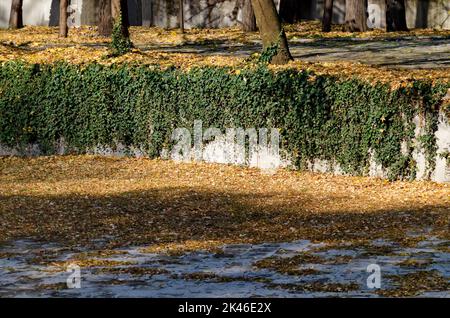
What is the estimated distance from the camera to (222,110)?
24844mm

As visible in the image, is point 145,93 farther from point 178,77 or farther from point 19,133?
point 19,133

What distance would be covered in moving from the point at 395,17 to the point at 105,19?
10562 millimetres

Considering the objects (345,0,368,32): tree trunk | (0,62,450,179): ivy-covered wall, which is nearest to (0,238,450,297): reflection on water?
(0,62,450,179): ivy-covered wall

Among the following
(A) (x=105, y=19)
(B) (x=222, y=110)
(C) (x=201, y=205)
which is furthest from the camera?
(A) (x=105, y=19)

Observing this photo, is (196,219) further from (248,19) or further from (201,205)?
(248,19)

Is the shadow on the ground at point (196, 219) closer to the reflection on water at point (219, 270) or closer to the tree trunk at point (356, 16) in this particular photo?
the reflection on water at point (219, 270)

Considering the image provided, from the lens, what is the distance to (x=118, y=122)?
86.4 ft

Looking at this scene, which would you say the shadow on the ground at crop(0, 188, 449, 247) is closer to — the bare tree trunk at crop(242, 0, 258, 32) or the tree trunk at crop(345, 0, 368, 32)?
the tree trunk at crop(345, 0, 368, 32)

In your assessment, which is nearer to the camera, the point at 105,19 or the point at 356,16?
the point at 105,19

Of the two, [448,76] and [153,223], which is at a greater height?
[448,76]

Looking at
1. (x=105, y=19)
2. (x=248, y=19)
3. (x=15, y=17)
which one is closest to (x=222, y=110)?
(x=105, y=19)
